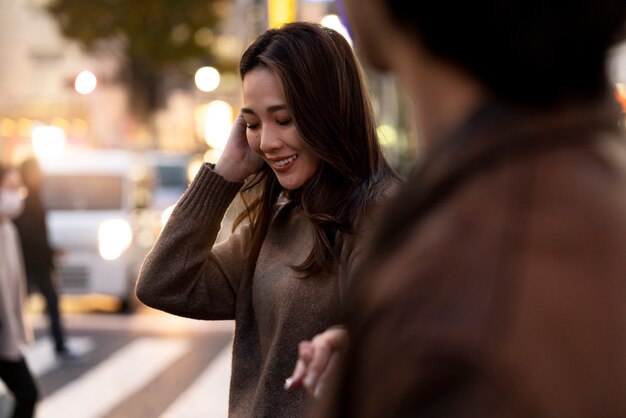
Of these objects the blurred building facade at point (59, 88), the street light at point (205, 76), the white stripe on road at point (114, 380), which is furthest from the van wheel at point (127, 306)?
the street light at point (205, 76)

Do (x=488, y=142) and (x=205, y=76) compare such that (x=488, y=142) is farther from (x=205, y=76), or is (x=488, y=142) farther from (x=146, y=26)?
(x=205, y=76)

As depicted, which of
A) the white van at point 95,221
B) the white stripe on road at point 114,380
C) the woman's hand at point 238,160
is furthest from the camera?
the white van at point 95,221

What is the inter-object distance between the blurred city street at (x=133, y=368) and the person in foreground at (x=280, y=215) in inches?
210

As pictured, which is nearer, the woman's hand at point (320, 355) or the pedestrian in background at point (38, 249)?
the woman's hand at point (320, 355)

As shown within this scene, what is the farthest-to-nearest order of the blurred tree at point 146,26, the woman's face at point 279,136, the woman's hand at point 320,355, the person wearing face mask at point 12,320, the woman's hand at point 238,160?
1. the blurred tree at point 146,26
2. the person wearing face mask at point 12,320
3. the woman's hand at point 238,160
4. the woman's face at point 279,136
5. the woman's hand at point 320,355

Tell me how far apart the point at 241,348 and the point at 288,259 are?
0.66 ft

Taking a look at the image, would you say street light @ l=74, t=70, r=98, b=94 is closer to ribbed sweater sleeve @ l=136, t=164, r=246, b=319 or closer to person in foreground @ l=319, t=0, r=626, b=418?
ribbed sweater sleeve @ l=136, t=164, r=246, b=319

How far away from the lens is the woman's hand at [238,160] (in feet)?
8.14

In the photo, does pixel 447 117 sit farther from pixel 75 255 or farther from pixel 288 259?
pixel 75 255

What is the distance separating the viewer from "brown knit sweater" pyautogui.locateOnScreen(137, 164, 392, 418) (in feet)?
7.00

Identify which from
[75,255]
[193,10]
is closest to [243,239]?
[75,255]

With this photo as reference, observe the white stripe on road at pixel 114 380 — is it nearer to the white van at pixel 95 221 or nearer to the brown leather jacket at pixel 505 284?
the white van at pixel 95 221

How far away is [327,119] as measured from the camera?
2283 millimetres

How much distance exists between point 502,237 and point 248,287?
5.17 feet
